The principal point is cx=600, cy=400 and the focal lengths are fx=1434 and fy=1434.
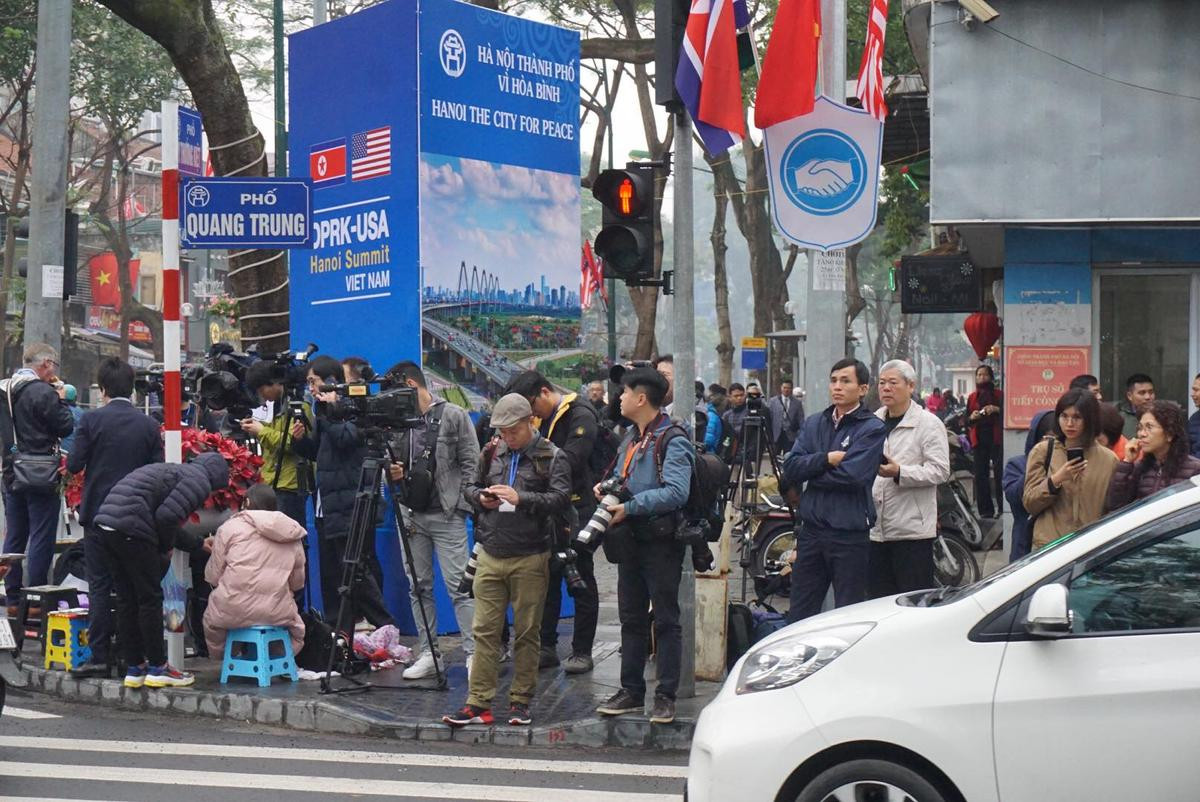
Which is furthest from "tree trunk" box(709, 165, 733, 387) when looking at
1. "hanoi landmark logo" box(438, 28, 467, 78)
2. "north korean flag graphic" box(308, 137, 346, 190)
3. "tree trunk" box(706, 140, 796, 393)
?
"hanoi landmark logo" box(438, 28, 467, 78)

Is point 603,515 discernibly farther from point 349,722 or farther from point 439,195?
point 439,195

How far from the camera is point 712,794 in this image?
4953mm

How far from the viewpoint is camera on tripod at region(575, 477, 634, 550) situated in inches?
288

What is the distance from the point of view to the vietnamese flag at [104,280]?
50500mm

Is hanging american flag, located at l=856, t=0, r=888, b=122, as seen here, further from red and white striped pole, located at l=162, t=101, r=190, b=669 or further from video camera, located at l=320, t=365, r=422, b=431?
red and white striped pole, located at l=162, t=101, r=190, b=669

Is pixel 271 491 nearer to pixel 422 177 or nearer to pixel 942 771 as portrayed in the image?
pixel 422 177

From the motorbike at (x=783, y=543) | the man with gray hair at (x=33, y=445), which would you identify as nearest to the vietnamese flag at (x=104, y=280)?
the man with gray hair at (x=33, y=445)

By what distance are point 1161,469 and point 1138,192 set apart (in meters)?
5.08

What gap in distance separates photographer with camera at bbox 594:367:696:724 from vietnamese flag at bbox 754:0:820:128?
215 cm

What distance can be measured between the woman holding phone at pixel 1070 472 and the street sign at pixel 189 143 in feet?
17.9

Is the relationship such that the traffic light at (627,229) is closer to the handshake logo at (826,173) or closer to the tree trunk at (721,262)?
the handshake logo at (826,173)

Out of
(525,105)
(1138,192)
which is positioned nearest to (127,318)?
(525,105)

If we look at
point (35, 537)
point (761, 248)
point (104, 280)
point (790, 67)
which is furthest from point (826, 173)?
point (104, 280)

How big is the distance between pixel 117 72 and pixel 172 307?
82.8 feet
